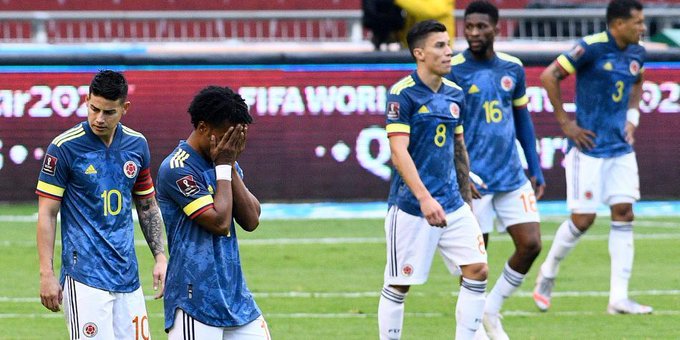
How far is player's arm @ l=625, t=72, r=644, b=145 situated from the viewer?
1105 centimetres

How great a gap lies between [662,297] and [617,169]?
3.85 ft

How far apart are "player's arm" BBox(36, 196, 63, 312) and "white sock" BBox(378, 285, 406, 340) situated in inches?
95.1

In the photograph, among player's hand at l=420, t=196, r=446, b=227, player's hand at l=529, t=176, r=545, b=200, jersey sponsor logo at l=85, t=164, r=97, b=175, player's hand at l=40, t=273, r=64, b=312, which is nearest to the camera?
player's hand at l=40, t=273, r=64, b=312

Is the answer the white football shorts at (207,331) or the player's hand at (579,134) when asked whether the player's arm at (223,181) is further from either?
the player's hand at (579,134)

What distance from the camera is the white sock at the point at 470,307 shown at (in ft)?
28.0

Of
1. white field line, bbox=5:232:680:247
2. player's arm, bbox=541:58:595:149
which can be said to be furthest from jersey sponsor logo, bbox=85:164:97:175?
white field line, bbox=5:232:680:247

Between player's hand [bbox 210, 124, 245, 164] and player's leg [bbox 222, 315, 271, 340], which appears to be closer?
player's hand [bbox 210, 124, 245, 164]

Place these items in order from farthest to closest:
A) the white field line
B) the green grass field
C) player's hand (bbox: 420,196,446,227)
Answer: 1. the white field line
2. the green grass field
3. player's hand (bbox: 420,196,446,227)

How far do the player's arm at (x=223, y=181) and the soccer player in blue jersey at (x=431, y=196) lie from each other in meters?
2.31

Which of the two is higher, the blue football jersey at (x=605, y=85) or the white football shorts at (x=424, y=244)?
the blue football jersey at (x=605, y=85)

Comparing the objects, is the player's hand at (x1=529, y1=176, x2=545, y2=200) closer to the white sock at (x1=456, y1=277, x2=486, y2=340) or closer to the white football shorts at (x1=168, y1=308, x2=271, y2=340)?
the white sock at (x1=456, y1=277, x2=486, y2=340)

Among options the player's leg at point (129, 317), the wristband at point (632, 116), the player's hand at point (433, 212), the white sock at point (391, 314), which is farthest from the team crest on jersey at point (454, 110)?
the wristband at point (632, 116)

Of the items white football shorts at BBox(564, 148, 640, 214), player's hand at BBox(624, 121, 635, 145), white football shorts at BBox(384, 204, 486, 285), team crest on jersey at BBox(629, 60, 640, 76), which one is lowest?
white football shorts at BBox(564, 148, 640, 214)

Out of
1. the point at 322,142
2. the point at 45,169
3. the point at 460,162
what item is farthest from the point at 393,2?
the point at 45,169
